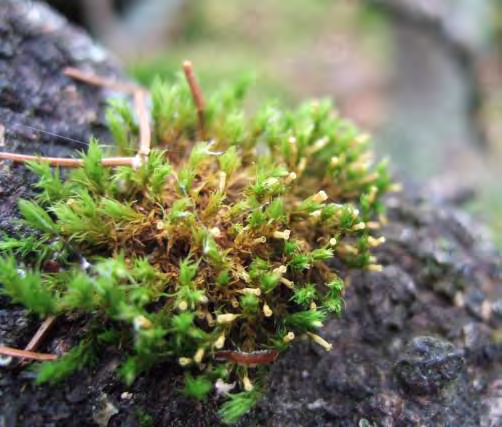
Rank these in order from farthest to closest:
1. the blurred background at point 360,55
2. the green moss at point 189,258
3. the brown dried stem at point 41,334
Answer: the blurred background at point 360,55 < the brown dried stem at point 41,334 < the green moss at point 189,258

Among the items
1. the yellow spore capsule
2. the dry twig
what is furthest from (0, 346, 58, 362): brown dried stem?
the yellow spore capsule

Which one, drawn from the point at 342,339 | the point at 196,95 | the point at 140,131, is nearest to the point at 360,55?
the point at 196,95

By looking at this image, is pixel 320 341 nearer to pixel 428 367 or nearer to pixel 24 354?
pixel 428 367

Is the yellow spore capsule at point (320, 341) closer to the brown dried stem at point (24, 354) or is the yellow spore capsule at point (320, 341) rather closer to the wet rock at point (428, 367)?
the wet rock at point (428, 367)

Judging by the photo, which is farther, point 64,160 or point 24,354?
point 64,160

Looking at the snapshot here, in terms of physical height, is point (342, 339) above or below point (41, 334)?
above

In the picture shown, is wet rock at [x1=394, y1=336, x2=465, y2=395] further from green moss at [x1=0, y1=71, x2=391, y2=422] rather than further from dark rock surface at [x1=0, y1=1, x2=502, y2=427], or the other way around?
green moss at [x1=0, y1=71, x2=391, y2=422]

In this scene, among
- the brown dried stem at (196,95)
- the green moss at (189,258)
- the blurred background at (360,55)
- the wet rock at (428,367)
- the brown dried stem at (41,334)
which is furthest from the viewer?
the blurred background at (360,55)

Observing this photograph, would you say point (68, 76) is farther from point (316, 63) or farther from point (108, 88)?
point (316, 63)

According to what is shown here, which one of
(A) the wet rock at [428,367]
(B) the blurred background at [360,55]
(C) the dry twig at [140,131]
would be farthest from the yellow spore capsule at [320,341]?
(B) the blurred background at [360,55]
